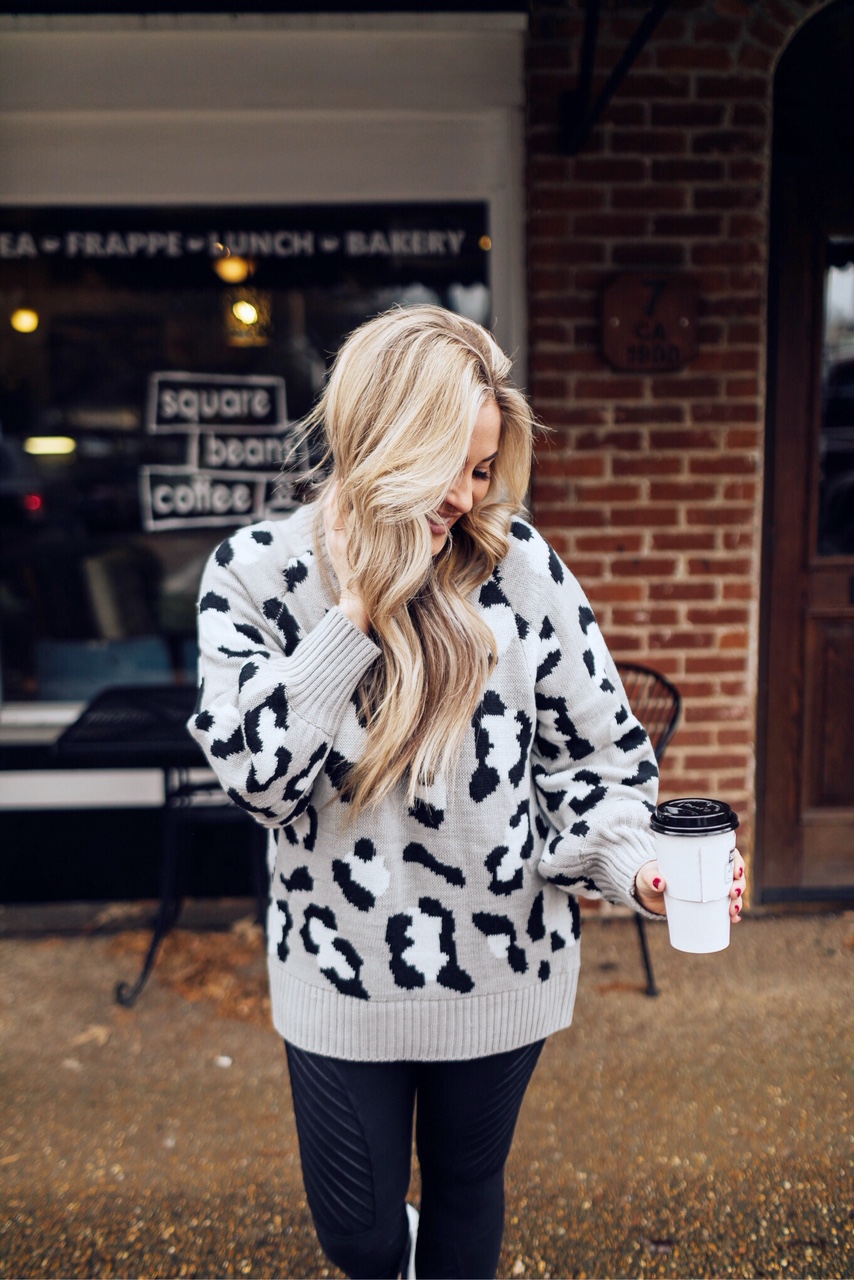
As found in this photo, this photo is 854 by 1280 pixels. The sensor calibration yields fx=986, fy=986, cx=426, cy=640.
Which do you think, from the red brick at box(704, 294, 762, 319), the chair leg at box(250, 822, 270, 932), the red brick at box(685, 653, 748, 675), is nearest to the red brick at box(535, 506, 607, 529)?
the red brick at box(685, 653, 748, 675)

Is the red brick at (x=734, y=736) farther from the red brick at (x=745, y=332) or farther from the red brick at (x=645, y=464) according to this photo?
the red brick at (x=745, y=332)

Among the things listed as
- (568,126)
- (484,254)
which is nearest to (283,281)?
(484,254)

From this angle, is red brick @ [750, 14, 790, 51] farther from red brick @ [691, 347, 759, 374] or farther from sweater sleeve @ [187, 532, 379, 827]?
sweater sleeve @ [187, 532, 379, 827]

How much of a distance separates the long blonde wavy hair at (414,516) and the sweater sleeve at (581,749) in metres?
0.13

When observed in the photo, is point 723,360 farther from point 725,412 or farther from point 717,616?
point 717,616

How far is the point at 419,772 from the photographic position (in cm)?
145

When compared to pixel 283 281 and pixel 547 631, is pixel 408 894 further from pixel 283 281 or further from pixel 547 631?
pixel 283 281

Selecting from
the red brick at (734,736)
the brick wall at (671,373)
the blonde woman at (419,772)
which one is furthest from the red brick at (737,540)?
the blonde woman at (419,772)

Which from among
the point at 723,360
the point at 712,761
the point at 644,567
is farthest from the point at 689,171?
the point at 712,761

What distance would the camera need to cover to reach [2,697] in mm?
4109

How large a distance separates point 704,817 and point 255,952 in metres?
2.73

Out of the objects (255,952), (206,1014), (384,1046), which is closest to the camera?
(384,1046)

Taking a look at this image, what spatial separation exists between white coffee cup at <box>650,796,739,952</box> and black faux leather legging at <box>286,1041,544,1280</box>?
467 millimetres

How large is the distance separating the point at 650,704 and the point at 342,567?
2292mm
